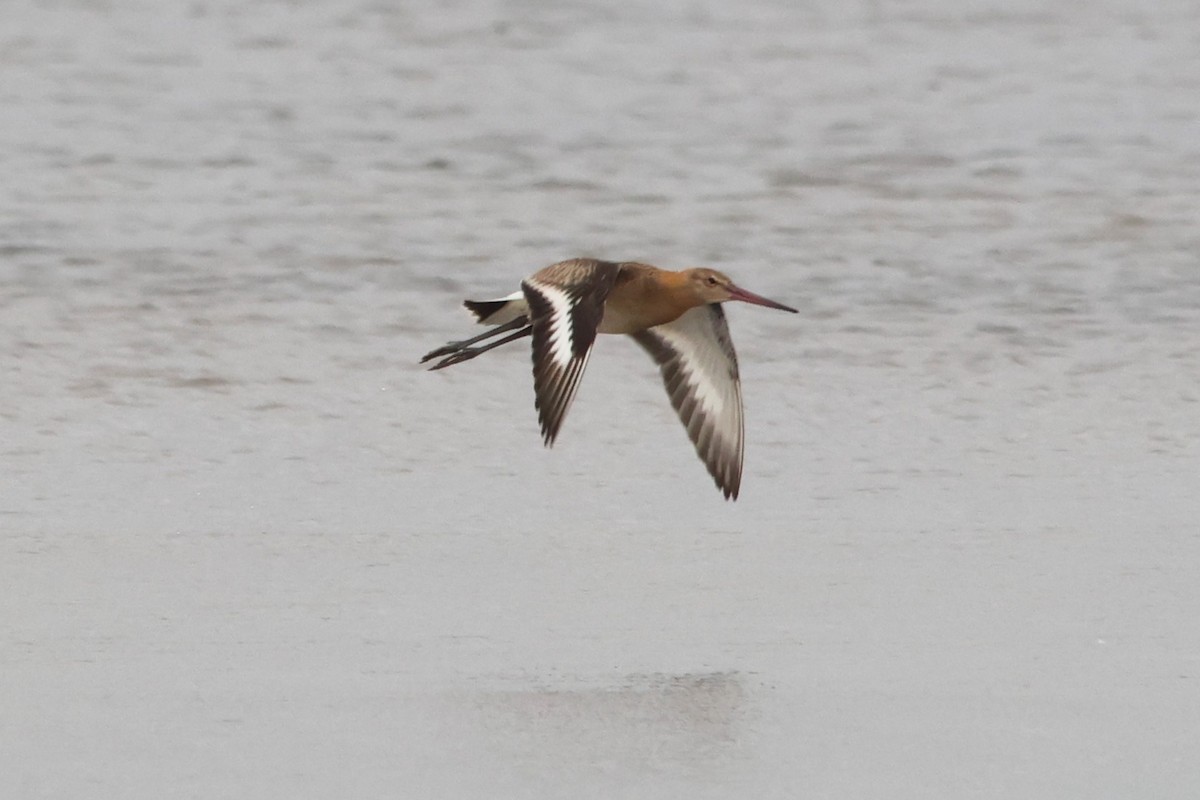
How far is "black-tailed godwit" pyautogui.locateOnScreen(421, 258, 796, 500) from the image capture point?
438 centimetres

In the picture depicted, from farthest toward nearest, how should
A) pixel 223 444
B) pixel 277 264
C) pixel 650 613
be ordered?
pixel 277 264, pixel 223 444, pixel 650 613

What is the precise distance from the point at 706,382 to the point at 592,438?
1.21 ft

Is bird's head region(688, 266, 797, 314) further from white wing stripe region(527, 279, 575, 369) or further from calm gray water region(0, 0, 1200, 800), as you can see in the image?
white wing stripe region(527, 279, 575, 369)

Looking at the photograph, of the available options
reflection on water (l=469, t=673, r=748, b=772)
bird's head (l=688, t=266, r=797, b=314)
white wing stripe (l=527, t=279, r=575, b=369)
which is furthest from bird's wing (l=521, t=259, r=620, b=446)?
reflection on water (l=469, t=673, r=748, b=772)

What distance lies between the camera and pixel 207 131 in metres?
8.73

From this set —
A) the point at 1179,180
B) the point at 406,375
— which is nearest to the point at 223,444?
the point at 406,375

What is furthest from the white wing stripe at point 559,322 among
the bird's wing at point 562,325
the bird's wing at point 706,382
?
the bird's wing at point 706,382

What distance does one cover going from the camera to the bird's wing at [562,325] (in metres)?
4.27

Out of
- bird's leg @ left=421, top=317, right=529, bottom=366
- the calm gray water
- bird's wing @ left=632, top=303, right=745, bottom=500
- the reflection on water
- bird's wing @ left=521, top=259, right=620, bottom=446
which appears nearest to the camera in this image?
the reflection on water

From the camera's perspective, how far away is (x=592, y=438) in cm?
525

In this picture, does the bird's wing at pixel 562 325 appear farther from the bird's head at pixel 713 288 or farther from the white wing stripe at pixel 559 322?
the bird's head at pixel 713 288

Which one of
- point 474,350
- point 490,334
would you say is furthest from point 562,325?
point 474,350

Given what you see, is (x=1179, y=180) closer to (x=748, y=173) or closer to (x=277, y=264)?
(x=748, y=173)

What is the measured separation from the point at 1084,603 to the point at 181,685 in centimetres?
166
